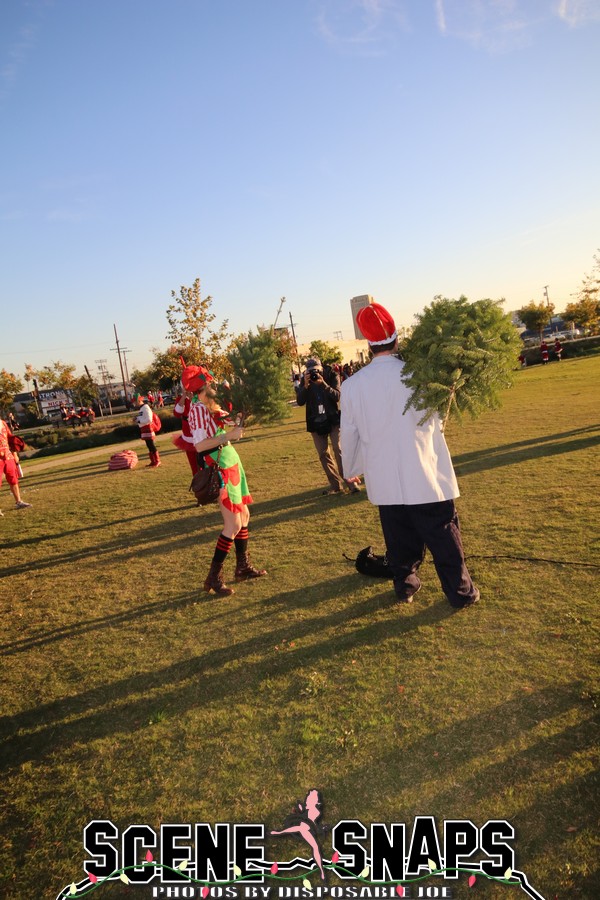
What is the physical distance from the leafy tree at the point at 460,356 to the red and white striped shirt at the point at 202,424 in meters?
2.13

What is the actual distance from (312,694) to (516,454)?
723 cm

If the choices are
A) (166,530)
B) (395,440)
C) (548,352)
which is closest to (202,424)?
(395,440)

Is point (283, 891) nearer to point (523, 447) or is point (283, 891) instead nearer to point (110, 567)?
point (110, 567)

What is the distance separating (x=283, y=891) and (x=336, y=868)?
24 centimetres

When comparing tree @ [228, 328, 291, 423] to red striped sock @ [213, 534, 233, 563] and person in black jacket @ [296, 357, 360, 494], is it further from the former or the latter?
red striped sock @ [213, 534, 233, 563]

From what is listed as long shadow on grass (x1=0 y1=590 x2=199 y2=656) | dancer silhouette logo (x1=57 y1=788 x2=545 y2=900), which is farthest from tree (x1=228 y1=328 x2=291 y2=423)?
dancer silhouette logo (x1=57 y1=788 x2=545 y2=900)

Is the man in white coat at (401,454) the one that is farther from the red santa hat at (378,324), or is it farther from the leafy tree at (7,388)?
the leafy tree at (7,388)

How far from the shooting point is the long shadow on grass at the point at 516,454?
9016 millimetres

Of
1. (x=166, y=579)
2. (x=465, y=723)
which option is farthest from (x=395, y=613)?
(x=166, y=579)

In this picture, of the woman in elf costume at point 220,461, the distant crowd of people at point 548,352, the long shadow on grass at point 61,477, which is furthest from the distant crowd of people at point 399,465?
the distant crowd of people at point 548,352

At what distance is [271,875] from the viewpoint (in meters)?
2.33

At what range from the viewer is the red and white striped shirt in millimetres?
5336

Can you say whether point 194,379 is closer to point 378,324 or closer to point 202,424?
point 202,424

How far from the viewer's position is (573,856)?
2.17 meters
